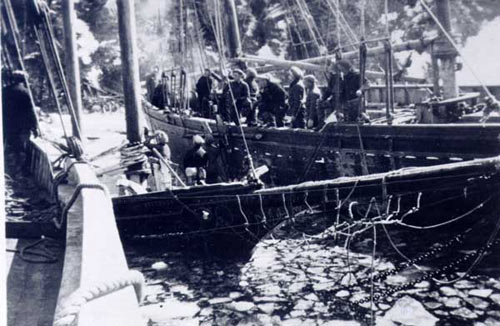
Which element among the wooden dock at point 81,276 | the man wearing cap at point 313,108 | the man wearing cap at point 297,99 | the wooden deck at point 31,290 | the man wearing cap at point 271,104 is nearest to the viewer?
the wooden dock at point 81,276

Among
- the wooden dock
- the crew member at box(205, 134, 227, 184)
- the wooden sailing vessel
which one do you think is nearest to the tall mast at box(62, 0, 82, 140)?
the crew member at box(205, 134, 227, 184)

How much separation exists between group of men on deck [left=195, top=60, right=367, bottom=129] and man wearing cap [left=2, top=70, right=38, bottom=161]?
400 cm

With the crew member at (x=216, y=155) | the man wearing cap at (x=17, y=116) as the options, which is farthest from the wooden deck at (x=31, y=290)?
the crew member at (x=216, y=155)

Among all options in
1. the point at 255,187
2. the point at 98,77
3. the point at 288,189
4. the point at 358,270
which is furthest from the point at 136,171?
the point at 98,77

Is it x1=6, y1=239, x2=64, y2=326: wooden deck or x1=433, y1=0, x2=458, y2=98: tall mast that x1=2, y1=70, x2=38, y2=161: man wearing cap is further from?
x1=433, y1=0, x2=458, y2=98: tall mast

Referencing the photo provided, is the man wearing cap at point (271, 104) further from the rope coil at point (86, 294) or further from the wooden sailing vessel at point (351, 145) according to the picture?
the rope coil at point (86, 294)

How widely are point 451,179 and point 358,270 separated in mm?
2634

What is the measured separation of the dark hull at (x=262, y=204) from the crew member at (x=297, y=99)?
9.72 feet

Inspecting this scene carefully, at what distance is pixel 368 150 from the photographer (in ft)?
30.8

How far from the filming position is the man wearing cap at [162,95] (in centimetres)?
1820

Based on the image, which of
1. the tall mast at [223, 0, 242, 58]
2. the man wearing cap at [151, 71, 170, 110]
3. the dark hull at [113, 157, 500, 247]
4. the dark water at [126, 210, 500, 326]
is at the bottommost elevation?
the dark water at [126, 210, 500, 326]

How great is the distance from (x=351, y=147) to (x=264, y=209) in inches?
129

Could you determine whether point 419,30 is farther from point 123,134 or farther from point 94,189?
point 94,189

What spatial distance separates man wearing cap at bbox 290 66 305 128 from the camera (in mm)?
10773
